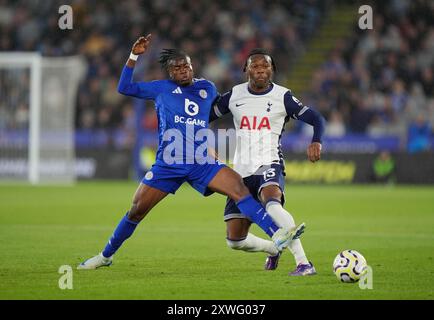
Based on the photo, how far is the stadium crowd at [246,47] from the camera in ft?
85.9

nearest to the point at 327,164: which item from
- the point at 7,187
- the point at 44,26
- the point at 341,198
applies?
the point at 341,198

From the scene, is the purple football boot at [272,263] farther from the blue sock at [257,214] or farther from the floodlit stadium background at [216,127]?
the blue sock at [257,214]

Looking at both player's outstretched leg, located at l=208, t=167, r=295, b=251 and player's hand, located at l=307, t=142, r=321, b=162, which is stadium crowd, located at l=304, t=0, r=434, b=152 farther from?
player's outstretched leg, located at l=208, t=167, r=295, b=251

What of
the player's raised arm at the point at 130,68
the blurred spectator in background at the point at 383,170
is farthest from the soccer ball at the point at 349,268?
the blurred spectator in background at the point at 383,170

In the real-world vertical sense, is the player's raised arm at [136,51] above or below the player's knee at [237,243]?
above

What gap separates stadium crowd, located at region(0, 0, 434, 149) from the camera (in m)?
26.2

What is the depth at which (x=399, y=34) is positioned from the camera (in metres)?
27.7

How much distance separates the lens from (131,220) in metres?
9.23

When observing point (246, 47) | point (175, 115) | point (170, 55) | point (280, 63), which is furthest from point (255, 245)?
point (280, 63)

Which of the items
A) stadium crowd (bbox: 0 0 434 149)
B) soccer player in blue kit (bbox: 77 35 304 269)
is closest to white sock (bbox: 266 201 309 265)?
soccer player in blue kit (bbox: 77 35 304 269)

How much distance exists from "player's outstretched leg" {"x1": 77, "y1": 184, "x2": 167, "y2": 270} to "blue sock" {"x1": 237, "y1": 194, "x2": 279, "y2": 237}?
2.74ft

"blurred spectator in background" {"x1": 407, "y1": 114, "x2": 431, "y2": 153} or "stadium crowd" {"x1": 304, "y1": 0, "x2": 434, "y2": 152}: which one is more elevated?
"stadium crowd" {"x1": 304, "y1": 0, "x2": 434, "y2": 152}

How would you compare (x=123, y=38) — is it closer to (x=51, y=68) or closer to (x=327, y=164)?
(x=51, y=68)

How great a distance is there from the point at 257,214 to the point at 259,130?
1057 mm
